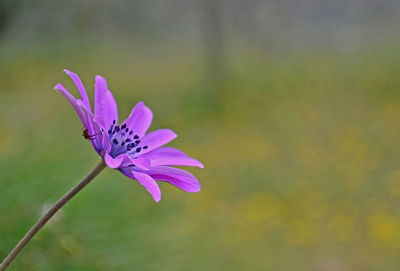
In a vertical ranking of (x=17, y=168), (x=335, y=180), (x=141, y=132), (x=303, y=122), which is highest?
(x=303, y=122)

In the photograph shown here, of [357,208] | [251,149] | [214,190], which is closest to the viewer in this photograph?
[357,208]

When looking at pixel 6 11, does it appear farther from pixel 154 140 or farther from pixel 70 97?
pixel 70 97

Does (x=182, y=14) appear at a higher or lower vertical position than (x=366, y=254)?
higher

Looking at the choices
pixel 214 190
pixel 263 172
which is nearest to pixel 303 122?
pixel 263 172

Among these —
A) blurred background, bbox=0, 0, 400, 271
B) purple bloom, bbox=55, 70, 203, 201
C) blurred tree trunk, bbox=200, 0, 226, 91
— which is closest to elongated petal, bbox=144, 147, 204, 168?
purple bloom, bbox=55, 70, 203, 201

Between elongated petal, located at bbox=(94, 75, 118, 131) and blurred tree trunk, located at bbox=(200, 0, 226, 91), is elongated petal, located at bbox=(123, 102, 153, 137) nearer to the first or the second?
elongated petal, located at bbox=(94, 75, 118, 131)

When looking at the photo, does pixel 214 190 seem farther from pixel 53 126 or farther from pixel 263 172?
pixel 53 126

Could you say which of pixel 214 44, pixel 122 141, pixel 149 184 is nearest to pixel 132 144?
pixel 122 141

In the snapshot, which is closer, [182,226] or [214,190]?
[182,226]
